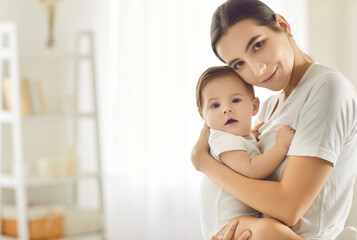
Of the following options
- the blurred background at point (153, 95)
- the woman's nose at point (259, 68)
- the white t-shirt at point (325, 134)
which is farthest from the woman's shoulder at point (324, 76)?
the blurred background at point (153, 95)

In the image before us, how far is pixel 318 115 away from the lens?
1.23m

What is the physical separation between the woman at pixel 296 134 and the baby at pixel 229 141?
1.4 inches

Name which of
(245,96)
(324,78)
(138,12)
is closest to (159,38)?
(138,12)

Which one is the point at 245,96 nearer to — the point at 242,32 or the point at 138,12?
the point at 242,32

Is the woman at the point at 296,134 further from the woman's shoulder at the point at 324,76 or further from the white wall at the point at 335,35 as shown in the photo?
the white wall at the point at 335,35

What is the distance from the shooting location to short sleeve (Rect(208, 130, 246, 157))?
1414 millimetres

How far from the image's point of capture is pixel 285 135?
1.32 m

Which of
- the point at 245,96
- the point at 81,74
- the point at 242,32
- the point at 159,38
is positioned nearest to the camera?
the point at 242,32

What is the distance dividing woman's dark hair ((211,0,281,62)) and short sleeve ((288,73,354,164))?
232mm

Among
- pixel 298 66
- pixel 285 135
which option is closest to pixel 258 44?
pixel 298 66

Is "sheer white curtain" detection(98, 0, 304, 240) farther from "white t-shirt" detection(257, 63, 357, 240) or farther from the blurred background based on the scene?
"white t-shirt" detection(257, 63, 357, 240)

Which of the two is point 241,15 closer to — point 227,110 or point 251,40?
point 251,40

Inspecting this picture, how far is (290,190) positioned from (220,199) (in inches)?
9.9

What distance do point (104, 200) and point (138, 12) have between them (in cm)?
142
